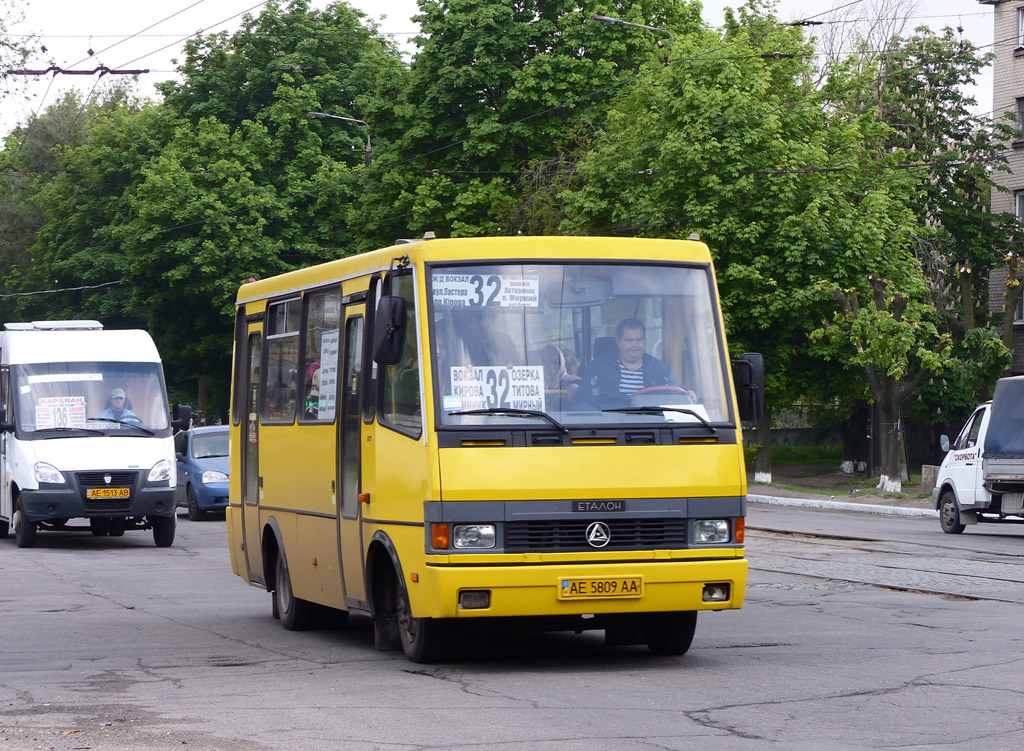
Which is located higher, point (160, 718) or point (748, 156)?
point (748, 156)

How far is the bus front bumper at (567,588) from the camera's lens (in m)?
9.48

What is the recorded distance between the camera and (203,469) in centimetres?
3052

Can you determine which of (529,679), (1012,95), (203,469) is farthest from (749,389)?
(1012,95)

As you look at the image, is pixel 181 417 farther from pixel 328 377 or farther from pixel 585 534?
pixel 585 534

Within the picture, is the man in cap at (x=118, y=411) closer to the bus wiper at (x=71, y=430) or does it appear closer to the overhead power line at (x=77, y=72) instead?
the bus wiper at (x=71, y=430)

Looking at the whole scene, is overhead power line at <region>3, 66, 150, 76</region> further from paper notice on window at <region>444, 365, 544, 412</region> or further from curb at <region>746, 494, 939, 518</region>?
paper notice on window at <region>444, 365, 544, 412</region>

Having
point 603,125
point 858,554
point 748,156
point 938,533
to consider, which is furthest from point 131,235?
point 858,554

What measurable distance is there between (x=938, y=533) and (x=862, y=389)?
1819 centimetres

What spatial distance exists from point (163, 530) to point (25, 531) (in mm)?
1863

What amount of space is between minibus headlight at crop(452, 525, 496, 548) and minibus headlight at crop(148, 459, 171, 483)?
14.2 metres

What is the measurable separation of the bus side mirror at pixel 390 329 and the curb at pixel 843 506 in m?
22.9

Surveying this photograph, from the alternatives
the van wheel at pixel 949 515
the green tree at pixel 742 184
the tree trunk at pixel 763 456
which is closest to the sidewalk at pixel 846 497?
the tree trunk at pixel 763 456

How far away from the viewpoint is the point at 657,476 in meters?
9.83

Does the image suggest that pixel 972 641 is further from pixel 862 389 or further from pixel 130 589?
pixel 862 389
